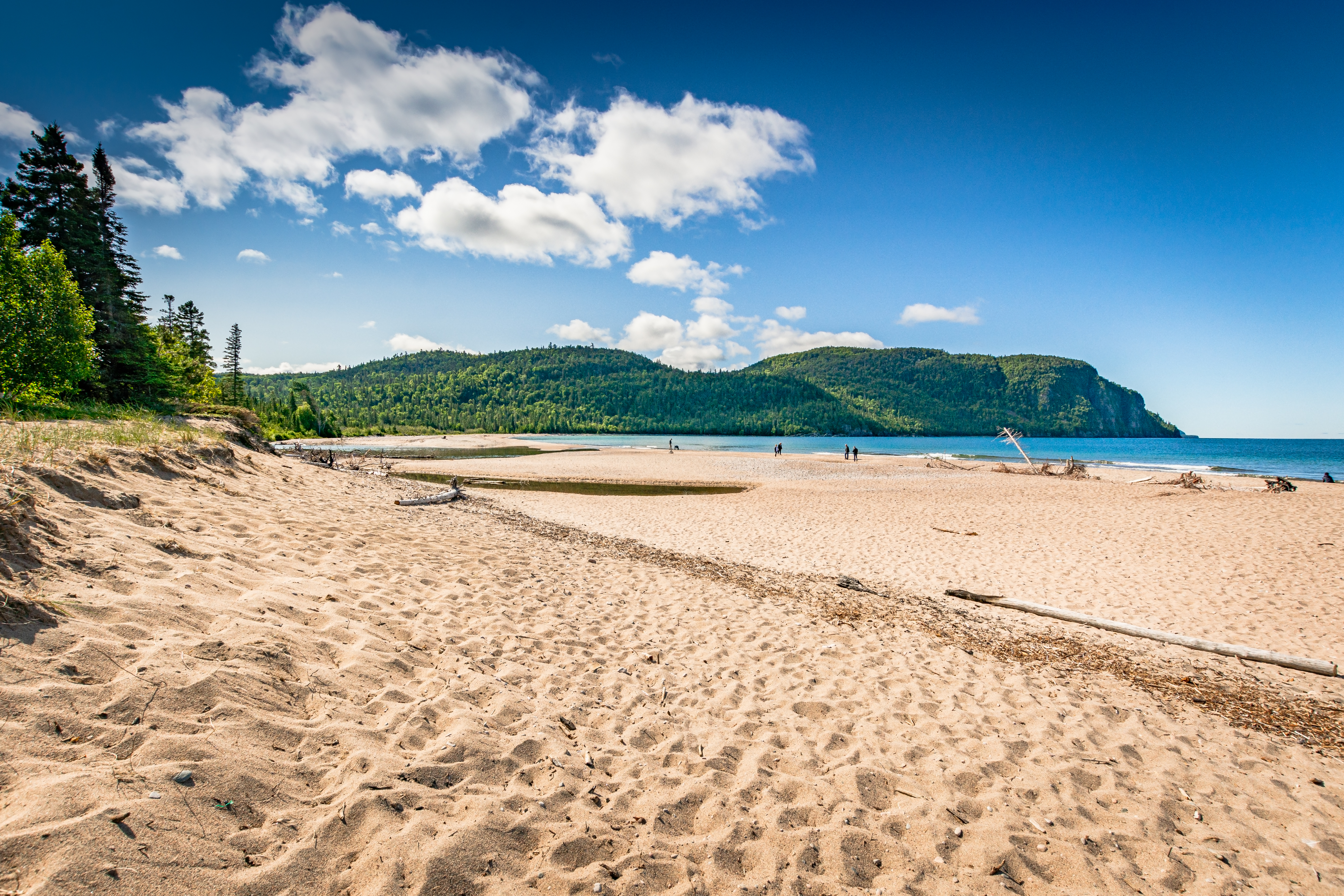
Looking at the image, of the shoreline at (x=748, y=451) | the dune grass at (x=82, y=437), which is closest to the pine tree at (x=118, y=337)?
the shoreline at (x=748, y=451)

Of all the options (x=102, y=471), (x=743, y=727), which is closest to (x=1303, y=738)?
(x=743, y=727)

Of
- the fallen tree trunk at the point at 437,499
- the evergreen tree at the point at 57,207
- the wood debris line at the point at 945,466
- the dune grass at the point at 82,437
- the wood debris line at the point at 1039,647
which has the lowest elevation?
the wood debris line at the point at 1039,647

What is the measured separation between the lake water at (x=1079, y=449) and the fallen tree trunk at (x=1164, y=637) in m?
48.6

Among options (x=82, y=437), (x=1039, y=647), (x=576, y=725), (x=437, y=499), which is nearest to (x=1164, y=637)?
(x=1039, y=647)

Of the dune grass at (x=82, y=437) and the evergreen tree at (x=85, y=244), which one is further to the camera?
the evergreen tree at (x=85, y=244)

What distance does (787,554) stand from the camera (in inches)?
524

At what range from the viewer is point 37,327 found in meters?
14.3

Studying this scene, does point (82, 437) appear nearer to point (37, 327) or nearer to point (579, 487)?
point (37, 327)

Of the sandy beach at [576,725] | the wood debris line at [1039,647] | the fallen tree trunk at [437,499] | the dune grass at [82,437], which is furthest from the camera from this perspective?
the fallen tree trunk at [437,499]

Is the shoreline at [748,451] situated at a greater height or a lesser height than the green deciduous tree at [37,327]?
lesser

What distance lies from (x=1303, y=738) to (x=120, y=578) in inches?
450

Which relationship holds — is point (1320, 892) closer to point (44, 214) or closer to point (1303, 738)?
point (1303, 738)

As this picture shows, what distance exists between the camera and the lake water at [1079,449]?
54.5 m

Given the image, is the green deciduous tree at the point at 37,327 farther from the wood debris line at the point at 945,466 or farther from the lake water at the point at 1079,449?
the lake water at the point at 1079,449
